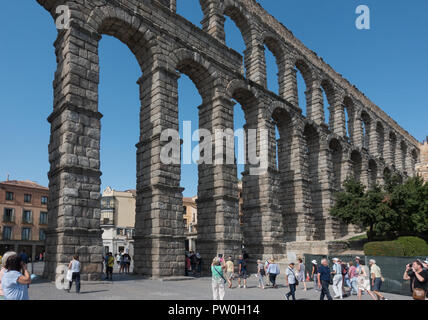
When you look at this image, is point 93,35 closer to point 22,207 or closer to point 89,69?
point 89,69

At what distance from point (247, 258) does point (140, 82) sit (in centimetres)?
1198

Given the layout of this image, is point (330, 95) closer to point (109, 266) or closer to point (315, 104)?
point (315, 104)

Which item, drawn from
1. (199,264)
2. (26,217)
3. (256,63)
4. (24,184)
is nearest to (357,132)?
(256,63)

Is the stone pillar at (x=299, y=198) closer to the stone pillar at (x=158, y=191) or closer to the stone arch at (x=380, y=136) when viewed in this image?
the stone pillar at (x=158, y=191)

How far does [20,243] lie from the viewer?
48.2m

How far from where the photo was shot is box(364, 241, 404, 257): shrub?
2139cm

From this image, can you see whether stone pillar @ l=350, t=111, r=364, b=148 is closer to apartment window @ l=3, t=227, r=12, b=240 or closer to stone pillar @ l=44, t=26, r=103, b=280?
stone pillar @ l=44, t=26, r=103, b=280

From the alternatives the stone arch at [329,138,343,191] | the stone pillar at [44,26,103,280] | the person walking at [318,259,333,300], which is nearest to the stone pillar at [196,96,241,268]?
the stone pillar at [44,26,103,280]

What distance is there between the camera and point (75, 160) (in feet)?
48.7

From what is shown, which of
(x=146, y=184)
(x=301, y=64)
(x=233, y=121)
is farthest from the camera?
(x=301, y=64)

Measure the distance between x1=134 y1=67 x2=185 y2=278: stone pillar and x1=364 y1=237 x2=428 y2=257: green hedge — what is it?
37.3ft

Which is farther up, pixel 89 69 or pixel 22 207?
pixel 89 69

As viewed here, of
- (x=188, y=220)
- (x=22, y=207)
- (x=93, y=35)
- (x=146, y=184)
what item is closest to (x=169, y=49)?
(x=93, y=35)

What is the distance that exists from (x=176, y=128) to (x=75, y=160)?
18.4ft
